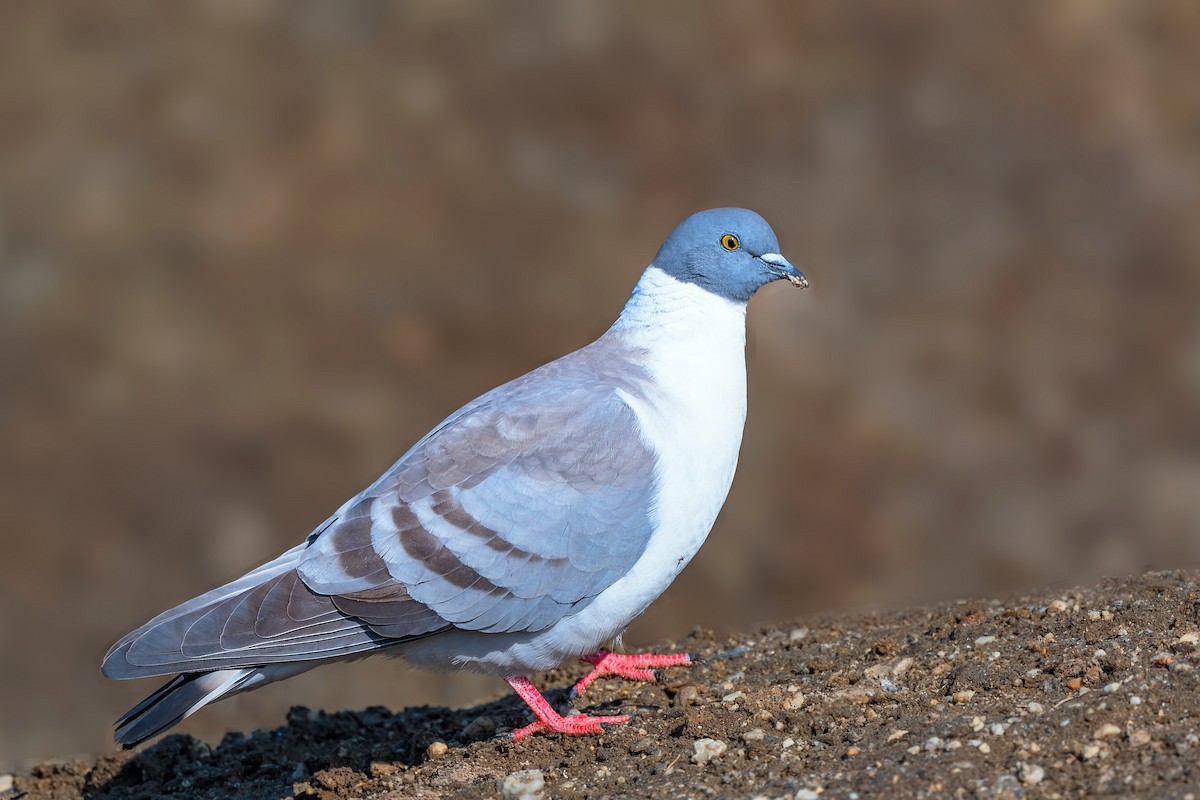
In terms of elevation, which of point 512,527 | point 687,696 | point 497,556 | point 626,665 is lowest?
point 687,696

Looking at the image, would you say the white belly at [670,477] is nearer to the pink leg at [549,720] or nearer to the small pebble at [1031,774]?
the pink leg at [549,720]

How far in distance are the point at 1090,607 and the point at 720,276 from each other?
237cm

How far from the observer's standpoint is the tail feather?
5.27 meters

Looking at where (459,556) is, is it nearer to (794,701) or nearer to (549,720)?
(549,720)

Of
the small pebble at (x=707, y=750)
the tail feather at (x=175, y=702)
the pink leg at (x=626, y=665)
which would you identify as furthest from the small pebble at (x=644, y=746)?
the tail feather at (x=175, y=702)

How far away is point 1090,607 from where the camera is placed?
234 inches

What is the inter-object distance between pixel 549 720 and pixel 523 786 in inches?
26.6

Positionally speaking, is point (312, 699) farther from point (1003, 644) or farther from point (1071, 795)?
point (1071, 795)

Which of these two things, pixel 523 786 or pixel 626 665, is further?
pixel 626 665

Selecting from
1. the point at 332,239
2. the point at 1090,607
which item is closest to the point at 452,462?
the point at 1090,607

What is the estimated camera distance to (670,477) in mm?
5613

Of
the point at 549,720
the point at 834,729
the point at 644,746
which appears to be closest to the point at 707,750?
the point at 644,746

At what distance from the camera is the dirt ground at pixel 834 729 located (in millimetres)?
4328

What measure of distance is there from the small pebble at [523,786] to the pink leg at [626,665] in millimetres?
1296
